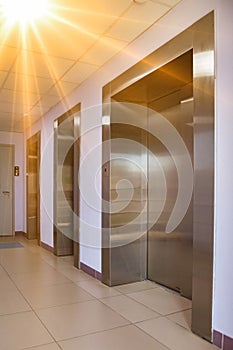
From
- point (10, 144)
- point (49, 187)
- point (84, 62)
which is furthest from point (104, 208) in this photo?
point (10, 144)

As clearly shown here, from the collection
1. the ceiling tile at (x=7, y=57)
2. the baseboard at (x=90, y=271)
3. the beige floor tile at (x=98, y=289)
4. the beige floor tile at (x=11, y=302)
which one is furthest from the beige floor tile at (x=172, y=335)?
the ceiling tile at (x=7, y=57)

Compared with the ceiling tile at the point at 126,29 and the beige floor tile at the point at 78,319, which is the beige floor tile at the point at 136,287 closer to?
the beige floor tile at the point at 78,319

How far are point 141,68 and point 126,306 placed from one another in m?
2.37

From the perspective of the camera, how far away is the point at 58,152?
517 cm

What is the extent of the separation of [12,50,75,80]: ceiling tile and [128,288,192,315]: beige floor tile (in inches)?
110

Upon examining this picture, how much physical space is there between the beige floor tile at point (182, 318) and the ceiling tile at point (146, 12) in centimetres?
268

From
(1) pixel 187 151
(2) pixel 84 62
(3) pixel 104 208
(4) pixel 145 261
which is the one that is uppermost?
(2) pixel 84 62

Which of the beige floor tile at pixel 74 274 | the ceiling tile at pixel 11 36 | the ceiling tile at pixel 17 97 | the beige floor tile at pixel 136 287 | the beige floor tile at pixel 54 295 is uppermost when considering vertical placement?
the ceiling tile at pixel 11 36

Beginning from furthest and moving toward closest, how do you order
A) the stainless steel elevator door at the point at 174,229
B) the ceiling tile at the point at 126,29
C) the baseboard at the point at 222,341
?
the stainless steel elevator door at the point at 174,229 → the ceiling tile at the point at 126,29 → the baseboard at the point at 222,341

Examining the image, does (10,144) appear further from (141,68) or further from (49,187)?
(141,68)

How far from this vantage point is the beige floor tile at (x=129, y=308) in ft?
8.55

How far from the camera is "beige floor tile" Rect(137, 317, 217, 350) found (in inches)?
82.8

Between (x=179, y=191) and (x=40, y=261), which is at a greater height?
(x=179, y=191)

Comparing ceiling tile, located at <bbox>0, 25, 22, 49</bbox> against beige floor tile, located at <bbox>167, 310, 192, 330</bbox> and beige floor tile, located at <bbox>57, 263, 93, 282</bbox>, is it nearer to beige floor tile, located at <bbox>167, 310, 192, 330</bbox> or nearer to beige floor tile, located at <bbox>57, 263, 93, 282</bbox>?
beige floor tile, located at <bbox>57, 263, 93, 282</bbox>
